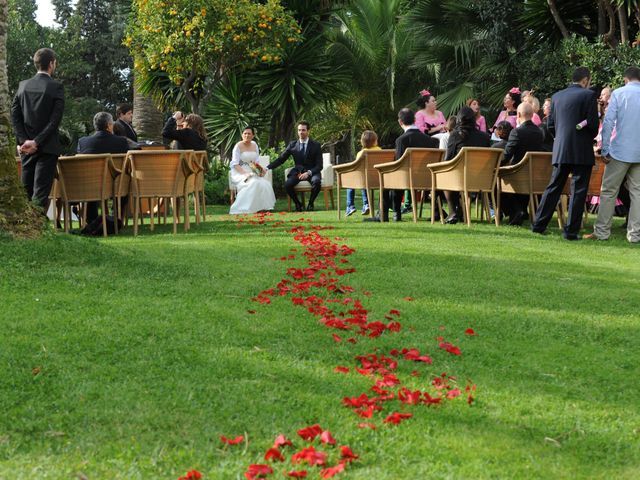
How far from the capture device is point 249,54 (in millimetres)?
19219

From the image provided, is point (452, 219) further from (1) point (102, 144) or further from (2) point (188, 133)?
(1) point (102, 144)

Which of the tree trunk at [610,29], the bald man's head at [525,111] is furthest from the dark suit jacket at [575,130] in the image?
the tree trunk at [610,29]

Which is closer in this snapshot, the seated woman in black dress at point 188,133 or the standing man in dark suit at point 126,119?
the seated woman in black dress at point 188,133

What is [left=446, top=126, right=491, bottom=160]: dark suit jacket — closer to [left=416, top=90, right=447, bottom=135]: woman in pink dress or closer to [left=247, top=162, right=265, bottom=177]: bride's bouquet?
[left=416, top=90, right=447, bottom=135]: woman in pink dress

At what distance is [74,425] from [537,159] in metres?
9.01

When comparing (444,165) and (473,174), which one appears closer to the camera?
(473,174)

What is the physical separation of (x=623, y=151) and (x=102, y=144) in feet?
22.0

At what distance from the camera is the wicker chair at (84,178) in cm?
1102

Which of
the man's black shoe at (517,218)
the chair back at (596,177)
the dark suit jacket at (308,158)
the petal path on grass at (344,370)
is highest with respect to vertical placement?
the dark suit jacket at (308,158)

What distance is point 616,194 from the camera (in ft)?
35.9

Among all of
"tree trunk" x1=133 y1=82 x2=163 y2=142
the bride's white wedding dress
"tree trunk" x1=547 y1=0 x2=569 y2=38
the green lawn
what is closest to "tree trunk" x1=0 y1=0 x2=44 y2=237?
the green lawn

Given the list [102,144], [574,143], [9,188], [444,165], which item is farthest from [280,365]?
[102,144]

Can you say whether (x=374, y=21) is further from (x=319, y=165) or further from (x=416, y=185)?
(x=416, y=185)

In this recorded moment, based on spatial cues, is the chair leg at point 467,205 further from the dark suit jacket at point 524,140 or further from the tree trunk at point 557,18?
the tree trunk at point 557,18
